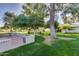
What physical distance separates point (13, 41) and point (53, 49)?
387 mm

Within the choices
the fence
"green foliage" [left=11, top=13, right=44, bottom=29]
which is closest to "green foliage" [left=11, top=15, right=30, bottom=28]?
"green foliage" [left=11, top=13, right=44, bottom=29]

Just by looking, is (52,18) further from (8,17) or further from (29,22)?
(8,17)

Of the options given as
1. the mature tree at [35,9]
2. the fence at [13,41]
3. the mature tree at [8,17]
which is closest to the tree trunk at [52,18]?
the mature tree at [35,9]

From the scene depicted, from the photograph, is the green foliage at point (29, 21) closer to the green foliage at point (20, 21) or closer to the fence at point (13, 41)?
the green foliage at point (20, 21)

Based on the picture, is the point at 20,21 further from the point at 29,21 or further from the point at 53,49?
the point at 53,49

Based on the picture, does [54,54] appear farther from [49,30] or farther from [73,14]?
[73,14]

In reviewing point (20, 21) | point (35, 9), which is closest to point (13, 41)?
point (20, 21)

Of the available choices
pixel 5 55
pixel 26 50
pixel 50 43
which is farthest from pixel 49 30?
pixel 5 55

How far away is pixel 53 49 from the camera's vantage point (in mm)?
2582

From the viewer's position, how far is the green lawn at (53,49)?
257 cm

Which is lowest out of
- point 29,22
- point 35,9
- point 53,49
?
point 53,49

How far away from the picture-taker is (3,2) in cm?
258

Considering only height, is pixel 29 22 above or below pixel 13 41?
above

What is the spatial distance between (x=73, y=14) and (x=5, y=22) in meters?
0.65
